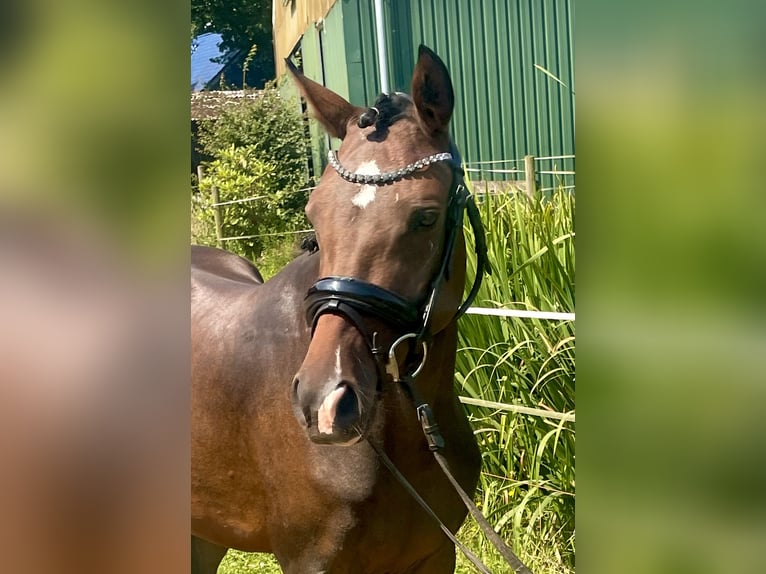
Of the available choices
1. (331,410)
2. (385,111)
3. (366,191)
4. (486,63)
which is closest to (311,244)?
(366,191)

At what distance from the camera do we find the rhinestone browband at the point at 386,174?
5.75 feet

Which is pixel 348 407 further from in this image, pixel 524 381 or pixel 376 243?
pixel 524 381

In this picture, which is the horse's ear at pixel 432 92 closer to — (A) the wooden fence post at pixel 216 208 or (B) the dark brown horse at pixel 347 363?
(B) the dark brown horse at pixel 347 363

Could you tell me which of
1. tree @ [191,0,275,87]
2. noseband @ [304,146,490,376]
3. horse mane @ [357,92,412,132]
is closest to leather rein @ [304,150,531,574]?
noseband @ [304,146,490,376]

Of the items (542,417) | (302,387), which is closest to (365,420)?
(302,387)

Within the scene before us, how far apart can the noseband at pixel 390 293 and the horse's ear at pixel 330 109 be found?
0.25ft

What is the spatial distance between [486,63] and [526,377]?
2.50ft

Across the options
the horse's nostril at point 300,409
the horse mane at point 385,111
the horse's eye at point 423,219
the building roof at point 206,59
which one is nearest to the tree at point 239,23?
the building roof at point 206,59

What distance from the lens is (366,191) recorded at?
1.75 m

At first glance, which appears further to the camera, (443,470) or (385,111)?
(443,470)

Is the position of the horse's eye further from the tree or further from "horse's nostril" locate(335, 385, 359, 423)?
the tree
